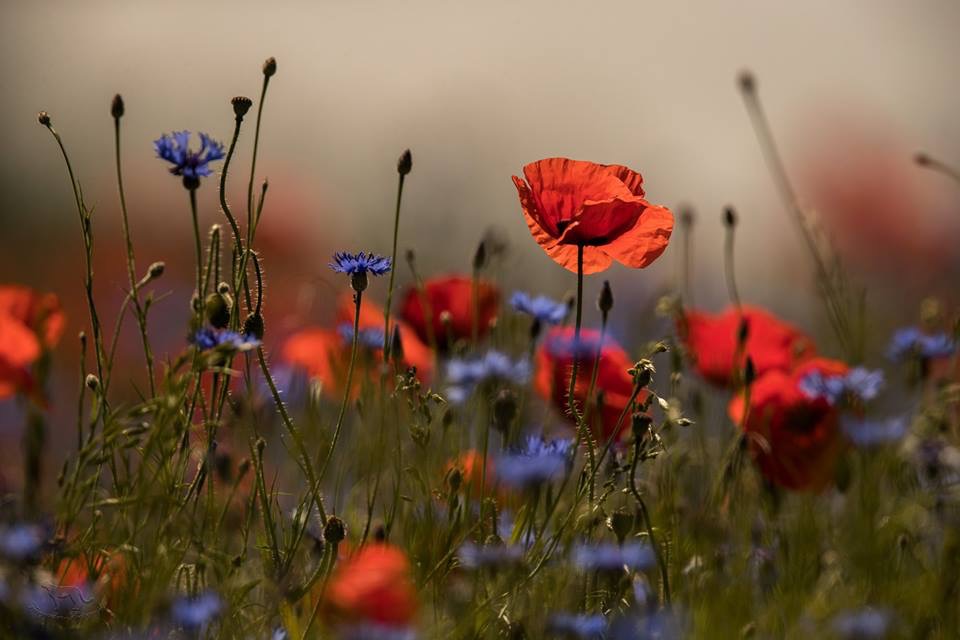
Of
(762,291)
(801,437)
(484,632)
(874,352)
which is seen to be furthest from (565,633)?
(762,291)

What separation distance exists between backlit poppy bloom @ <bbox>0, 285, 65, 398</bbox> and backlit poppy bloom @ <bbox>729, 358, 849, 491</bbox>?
0.93 meters

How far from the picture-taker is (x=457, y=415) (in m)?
1.73

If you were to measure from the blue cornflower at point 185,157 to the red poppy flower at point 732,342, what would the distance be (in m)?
0.85

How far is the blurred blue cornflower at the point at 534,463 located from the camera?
1.20 m

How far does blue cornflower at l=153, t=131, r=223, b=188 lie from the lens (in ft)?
4.10

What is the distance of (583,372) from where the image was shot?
5.99ft

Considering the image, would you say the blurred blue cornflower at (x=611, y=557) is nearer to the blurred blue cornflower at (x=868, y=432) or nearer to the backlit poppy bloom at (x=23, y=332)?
the blurred blue cornflower at (x=868, y=432)

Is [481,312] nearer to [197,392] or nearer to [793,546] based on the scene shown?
[793,546]

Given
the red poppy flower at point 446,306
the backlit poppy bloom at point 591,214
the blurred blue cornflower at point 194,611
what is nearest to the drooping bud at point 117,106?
the backlit poppy bloom at point 591,214

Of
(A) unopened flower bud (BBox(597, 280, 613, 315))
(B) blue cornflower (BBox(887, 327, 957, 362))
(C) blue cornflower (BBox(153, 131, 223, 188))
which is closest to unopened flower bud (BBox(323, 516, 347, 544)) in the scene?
(C) blue cornflower (BBox(153, 131, 223, 188))

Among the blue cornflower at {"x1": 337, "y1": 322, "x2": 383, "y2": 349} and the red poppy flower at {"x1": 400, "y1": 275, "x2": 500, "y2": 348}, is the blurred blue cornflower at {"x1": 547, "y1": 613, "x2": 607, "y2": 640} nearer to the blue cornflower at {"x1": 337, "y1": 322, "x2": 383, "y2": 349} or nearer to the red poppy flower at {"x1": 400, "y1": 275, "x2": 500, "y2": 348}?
the blue cornflower at {"x1": 337, "y1": 322, "x2": 383, "y2": 349}

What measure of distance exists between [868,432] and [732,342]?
10.2 inches

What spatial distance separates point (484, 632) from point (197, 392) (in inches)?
14.6

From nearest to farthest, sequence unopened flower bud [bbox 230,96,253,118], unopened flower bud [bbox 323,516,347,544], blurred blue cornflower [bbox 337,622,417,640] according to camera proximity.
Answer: blurred blue cornflower [bbox 337,622,417,640], unopened flower bud [bbox 323,516,347,544], unopened flower bud [bbox 230,96,253,118]
